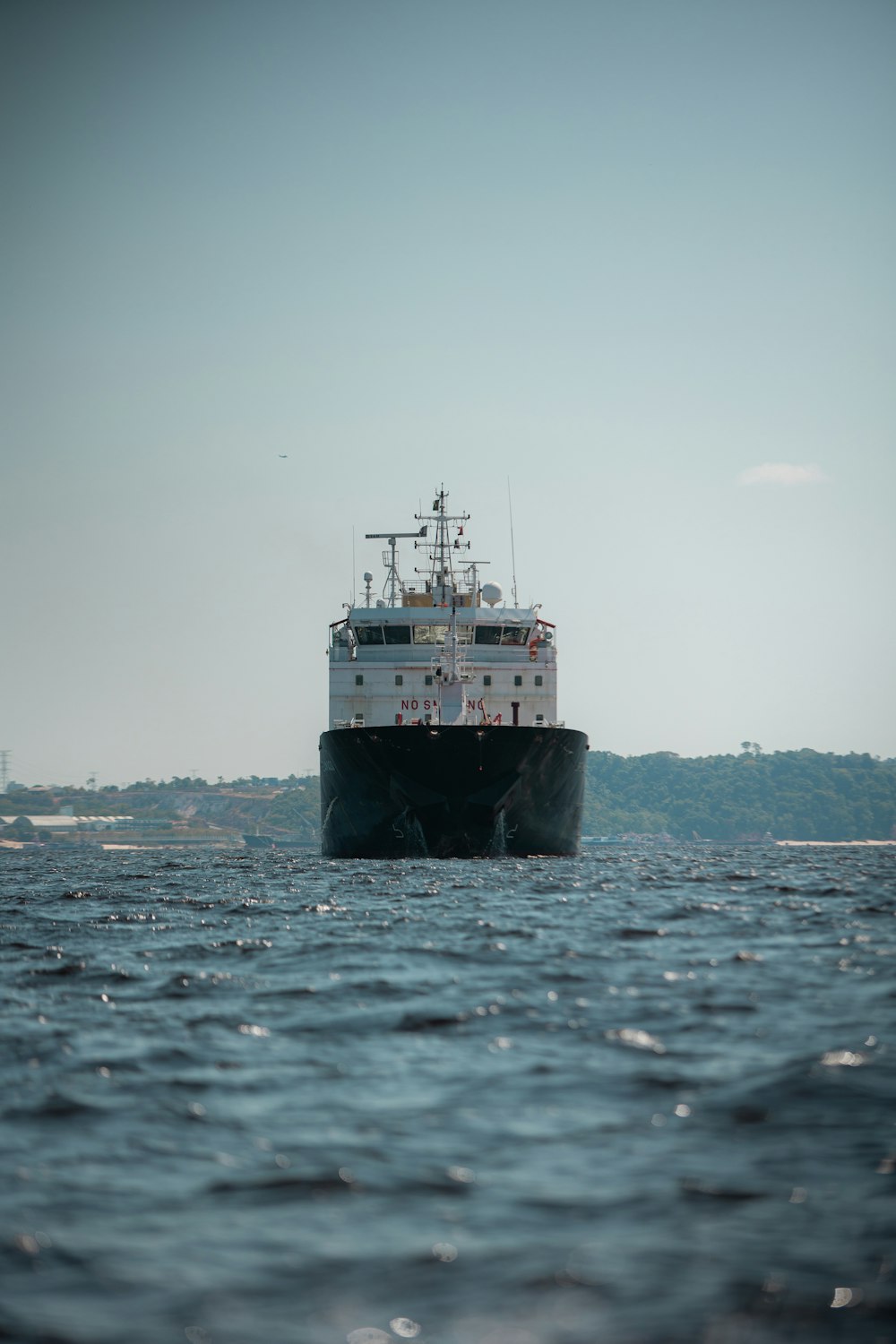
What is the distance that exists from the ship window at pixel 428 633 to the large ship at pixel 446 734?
0.14 ft

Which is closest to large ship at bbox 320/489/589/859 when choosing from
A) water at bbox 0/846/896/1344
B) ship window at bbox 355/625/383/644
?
ship window at bbox 355/625/383/644

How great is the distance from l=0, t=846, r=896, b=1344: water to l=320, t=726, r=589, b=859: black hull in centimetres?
1896

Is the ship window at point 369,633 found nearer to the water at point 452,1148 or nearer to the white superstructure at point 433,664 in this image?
the white superstructure at point 433,664

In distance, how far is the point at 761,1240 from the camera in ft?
16.3

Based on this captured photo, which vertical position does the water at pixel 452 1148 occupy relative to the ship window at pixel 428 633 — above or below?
below

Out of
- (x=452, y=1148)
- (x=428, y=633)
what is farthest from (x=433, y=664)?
(x=452, y=1148)

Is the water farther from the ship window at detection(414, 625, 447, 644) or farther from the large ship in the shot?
the ship window at detection(414, 625, 447, 644)

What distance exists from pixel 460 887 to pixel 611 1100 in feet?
52.9

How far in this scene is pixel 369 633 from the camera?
4184cm

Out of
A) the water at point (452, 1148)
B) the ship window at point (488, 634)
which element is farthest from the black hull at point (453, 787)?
the water at point (452, 1148)

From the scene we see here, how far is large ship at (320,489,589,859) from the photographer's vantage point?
1281 inches

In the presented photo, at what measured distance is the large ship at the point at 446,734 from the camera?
3253 cm

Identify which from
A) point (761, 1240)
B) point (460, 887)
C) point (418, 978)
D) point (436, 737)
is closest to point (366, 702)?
point (436, 737)

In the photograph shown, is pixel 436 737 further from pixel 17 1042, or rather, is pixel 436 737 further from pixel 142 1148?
pixel 142 1148
